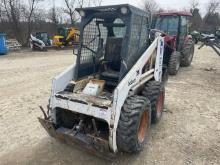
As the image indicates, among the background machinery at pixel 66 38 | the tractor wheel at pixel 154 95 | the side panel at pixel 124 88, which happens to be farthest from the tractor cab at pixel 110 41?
the background machinery at pixel 66 38

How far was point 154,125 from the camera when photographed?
471 cm

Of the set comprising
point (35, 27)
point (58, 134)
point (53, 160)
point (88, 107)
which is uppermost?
point (35, 27)

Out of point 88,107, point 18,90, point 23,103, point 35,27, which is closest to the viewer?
point 88,107

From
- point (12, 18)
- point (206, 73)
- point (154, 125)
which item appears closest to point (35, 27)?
point (12, 18)

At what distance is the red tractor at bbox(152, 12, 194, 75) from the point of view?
841 cm

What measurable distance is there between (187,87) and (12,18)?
18.2 metres

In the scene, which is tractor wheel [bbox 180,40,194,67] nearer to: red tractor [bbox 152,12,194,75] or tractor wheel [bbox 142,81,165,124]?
red tractor [bbox 152,12,194,75]

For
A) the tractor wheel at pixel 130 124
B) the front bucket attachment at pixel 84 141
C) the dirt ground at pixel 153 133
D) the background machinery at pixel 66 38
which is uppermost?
the background machinery at pixel 66 38

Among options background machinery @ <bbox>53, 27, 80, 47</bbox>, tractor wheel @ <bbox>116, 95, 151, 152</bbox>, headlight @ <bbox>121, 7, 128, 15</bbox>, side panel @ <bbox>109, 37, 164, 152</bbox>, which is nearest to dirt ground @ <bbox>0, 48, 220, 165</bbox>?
tractor wheel @ <bbox>116, 95, 151, 152</bbox>

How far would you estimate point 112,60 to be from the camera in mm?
4270

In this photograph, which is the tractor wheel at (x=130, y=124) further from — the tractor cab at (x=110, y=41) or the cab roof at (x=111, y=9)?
the cab roof at (x=111, y=9)

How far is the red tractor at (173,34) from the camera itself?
8414 millimetres

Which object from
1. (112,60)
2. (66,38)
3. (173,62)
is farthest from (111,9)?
(66,38)

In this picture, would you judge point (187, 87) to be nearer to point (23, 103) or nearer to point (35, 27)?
point (23, 103)
